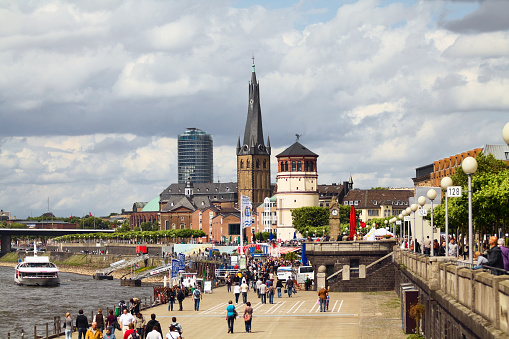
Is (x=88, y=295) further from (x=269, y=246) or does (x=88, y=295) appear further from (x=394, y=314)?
(x=394, y=314)

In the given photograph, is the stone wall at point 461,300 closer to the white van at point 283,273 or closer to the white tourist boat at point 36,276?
the white van at point 283,273

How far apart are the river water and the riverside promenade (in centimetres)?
454

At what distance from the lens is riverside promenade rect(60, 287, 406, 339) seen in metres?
38.4

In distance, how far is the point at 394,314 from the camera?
44688 mm

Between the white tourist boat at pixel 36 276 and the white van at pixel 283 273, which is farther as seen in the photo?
the white tourist boat at pixel 36 276

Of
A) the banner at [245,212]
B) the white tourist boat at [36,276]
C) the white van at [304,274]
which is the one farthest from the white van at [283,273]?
the white tourist boat at [36,276]

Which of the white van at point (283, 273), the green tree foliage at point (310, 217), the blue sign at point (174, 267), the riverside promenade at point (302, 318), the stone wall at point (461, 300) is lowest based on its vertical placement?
the riverside promenade at point (302, 318)

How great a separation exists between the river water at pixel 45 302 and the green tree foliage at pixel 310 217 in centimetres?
8264

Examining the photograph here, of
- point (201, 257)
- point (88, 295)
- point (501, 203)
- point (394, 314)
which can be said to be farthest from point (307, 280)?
point (201, 257)

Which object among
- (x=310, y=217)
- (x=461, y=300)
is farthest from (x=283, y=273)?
(x=310, y=217)

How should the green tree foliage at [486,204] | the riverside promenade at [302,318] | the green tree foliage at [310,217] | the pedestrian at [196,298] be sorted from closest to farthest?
the riverside promenade at [302,318] → the pedestrian at [196,298] → the green tree foliage at [486,204] → the green tree foliage at [310,217]

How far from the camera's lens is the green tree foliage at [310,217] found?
196 m

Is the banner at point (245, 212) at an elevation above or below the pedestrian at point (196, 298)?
above

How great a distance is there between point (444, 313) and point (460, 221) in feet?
137
